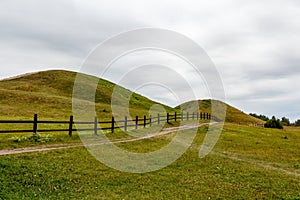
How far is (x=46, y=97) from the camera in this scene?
69750mm

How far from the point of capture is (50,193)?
12.2 metres

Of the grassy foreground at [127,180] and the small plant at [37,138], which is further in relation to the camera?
the small plant at [37,138]

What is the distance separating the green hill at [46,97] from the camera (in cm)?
5305

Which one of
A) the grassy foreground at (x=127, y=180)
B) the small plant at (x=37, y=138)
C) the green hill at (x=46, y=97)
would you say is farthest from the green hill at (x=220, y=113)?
the grassy foreground at (x=127, y=180)

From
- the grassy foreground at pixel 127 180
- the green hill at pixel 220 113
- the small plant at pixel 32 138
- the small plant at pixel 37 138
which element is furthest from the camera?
the green hill at pixel 220 113

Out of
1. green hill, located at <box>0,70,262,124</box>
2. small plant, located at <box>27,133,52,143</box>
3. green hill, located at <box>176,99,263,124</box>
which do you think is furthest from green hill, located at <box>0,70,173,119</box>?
small plant, located at <box>27,133,52,143</box>

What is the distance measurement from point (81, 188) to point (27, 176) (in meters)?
2.45

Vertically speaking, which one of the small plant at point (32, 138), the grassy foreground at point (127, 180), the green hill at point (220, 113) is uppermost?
the green hill at point (220, 113)

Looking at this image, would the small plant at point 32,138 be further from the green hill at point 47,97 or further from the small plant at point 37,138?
the green hill at point 47,97

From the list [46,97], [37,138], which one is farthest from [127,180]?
[46,97]

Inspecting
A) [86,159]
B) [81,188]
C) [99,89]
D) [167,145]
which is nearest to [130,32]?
[86,159]

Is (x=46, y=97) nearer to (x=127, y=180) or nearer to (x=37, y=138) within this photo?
(x=37, y=138)

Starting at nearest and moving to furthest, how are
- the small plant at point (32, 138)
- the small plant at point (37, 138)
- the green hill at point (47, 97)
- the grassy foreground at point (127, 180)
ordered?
the grassy foreground at point (127, 180), the small plant at point (32, 138), the small plant at point (37, 138), the green hill at point (47, 97)

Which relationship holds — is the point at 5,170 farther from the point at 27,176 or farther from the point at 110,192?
the point at 110,192
